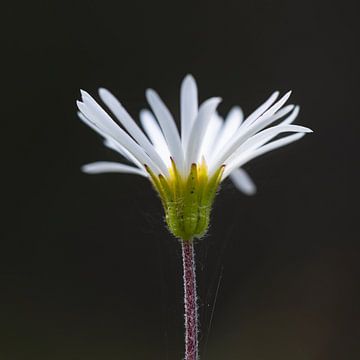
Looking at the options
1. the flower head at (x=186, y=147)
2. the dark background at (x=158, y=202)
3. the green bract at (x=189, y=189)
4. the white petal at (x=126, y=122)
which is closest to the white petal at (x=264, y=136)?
the flower head at (x=186, y=147)

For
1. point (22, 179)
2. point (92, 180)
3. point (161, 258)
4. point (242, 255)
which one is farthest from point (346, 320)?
point (22, 179)

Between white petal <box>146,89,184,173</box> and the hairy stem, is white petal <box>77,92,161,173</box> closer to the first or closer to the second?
white petal <box>146,89,184,173</box>

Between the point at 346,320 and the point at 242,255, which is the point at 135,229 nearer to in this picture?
the point at 242,255

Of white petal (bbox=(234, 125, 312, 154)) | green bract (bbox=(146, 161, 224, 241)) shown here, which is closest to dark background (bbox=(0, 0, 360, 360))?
green bract (bbox=(146, 161, 224, 241))

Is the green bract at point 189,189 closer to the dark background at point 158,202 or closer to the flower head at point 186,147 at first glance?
the flower head at point 186,147

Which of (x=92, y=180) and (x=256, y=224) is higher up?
(x=92, y=180)

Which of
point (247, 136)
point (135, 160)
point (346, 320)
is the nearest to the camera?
point (247, 136)

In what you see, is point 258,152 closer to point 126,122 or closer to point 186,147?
point 186,147

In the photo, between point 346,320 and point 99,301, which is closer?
point 346,320
